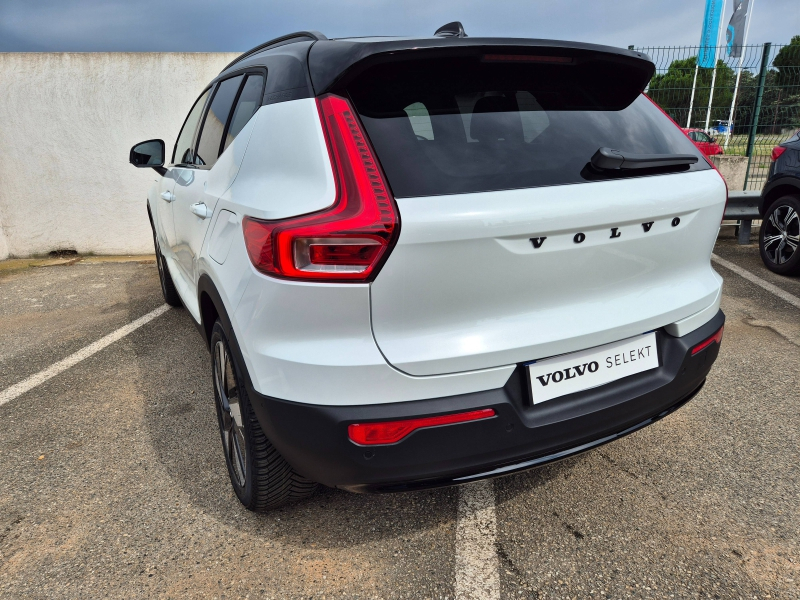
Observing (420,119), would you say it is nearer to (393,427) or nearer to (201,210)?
(393,427)

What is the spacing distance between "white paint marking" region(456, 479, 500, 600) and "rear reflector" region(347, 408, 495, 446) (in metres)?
0.27

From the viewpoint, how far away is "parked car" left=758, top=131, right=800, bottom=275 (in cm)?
512

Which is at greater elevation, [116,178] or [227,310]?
[227,310]

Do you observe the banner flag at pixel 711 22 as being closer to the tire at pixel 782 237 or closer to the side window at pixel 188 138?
the tire at pixel 782 237

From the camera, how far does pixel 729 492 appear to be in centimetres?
224

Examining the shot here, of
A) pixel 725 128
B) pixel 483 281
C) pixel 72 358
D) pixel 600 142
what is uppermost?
pixel 600 142

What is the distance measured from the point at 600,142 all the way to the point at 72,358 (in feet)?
12.1

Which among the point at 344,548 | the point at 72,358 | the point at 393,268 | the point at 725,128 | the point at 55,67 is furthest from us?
the point at 725,128

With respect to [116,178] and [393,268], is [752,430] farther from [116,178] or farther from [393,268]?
[116,178]

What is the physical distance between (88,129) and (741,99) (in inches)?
333

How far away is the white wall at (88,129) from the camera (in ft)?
22.6

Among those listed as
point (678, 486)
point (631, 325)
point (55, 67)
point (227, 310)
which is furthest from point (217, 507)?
point (55, 67)

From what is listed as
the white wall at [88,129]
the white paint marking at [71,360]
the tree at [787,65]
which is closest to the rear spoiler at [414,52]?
the white paint marking at [71,360]

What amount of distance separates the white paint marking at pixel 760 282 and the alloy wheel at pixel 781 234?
29 cm
